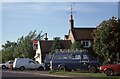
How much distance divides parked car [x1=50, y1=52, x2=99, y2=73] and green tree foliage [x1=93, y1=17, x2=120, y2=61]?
24.3 ft

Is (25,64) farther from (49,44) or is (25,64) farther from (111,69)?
(111,69)

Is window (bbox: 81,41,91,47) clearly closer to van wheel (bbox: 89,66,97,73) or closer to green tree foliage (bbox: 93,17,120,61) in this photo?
green tree foliage (bbox: 93,17,120,61)

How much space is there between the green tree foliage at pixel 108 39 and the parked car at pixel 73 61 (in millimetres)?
7403

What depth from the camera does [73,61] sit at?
36.2 metres

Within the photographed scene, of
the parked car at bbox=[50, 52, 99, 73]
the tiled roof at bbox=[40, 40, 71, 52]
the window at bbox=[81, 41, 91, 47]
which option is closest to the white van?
the parked car at bbox=[50, 52, 99, 73]

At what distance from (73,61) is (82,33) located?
70.9 feet

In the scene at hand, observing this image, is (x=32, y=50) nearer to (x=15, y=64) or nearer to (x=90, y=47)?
(x=90, y=47)

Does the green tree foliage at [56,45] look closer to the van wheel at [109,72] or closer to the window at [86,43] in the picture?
the window at [86,43]

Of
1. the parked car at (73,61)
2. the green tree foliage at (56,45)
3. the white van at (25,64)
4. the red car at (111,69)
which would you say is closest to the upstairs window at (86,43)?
the green tree foliage at (56,45)

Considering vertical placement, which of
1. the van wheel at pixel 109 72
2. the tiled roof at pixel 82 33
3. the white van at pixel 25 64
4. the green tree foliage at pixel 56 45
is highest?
the tiled roof at pixel 82 33

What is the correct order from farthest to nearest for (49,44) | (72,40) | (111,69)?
(49,44) → (72,40) → (111,69)

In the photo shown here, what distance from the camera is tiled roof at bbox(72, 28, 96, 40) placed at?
56.0 metres

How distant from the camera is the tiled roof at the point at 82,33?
56.0 meters

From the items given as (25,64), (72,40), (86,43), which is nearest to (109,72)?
(25,64)
